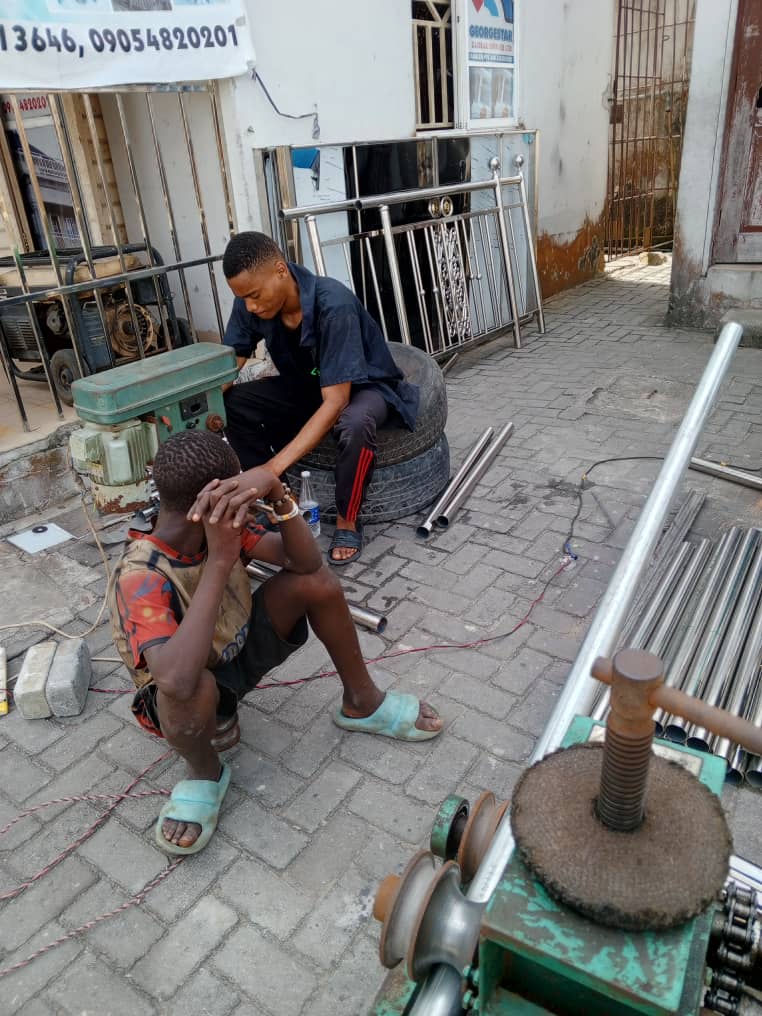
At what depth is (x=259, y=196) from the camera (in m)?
5.10

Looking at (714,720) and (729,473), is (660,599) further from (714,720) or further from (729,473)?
(714,720)

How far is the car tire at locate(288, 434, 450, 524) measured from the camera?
4041mm

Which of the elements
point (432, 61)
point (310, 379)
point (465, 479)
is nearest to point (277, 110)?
point (432, 61)

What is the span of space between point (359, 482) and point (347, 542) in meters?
0.31

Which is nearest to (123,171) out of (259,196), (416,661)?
(259,196)

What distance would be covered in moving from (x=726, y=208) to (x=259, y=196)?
14.8 ft

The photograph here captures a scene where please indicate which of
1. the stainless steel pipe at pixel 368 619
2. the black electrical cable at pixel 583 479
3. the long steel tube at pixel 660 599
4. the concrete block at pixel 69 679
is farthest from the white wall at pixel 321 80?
the long steel tube at pixel 660 599

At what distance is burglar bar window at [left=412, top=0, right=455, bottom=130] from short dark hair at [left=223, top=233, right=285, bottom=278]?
3.66 meters

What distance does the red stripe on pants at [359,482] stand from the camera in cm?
379

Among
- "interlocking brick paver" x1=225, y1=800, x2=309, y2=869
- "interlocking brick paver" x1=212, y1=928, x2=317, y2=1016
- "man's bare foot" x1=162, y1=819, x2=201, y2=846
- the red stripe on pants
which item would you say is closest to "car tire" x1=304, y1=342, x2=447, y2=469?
the red stripe on pants

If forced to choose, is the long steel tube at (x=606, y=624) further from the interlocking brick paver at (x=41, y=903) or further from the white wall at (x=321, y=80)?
the white wall at (x=321, y=80)

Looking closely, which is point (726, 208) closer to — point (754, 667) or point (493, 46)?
point (493, 46)

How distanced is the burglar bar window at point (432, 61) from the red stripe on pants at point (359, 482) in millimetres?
3964

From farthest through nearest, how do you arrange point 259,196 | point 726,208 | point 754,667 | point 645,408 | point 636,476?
point 726,208, point 645,408, point 259,196, point 636,476, point 754,667
